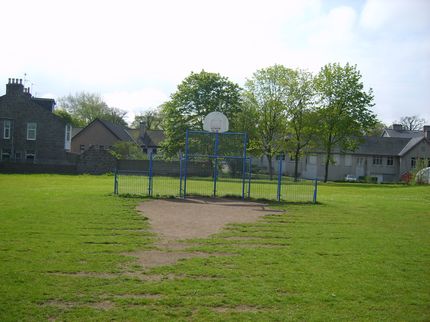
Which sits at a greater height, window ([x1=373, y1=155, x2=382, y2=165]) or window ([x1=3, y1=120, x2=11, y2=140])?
window ([x1=3, y1=120, x2=11, y2=140])

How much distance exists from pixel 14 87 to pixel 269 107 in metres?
29.3

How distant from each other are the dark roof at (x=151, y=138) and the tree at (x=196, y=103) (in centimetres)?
2216

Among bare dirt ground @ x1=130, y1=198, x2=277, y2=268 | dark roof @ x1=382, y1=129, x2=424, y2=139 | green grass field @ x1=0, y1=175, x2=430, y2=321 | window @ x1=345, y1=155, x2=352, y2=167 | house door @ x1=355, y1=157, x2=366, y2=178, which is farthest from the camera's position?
dark roof @ x1=382, y1=129, x2=424, y2=139

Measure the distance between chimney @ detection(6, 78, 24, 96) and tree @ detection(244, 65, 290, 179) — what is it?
1031 inches

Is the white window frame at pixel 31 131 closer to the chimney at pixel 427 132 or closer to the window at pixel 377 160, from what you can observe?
the window at pixel 377 160

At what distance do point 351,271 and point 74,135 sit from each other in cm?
6615

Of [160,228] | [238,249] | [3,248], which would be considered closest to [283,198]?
[160,228]

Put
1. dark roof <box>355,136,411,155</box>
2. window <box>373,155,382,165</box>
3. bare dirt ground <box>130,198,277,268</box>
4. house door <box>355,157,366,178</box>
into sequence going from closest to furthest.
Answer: bare dirt ground <box>130,198,277,268</box>
house door <box>355,157,366,178</box>
dark roof <box>355,136,411,155</box>
window <box>373,155,382,165</box>

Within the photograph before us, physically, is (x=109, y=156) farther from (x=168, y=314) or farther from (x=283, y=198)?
(x=168, y=314)

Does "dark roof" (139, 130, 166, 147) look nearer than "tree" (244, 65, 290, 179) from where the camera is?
No

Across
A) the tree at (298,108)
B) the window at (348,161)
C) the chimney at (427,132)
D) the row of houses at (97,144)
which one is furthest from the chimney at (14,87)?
the chimney at (427,132)

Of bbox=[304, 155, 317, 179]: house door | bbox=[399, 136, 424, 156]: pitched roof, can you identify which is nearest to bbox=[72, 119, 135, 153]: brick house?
bbox=[304, 155, 317, 179]: house door

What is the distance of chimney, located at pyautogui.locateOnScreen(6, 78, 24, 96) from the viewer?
162ft

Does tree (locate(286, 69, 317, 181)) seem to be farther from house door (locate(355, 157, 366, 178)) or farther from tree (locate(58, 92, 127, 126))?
tree (locate(58, 92, 127, 126))
